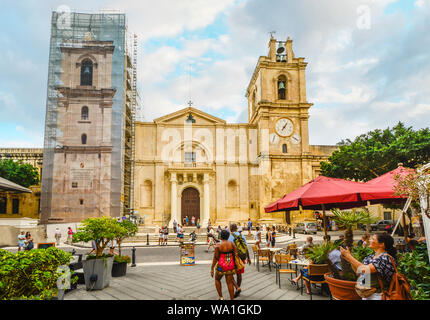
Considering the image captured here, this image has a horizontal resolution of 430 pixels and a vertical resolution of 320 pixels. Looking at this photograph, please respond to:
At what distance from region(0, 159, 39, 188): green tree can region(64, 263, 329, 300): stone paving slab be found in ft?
101

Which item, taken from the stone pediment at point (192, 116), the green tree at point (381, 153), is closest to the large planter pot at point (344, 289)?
the green tree at point (381, 153)

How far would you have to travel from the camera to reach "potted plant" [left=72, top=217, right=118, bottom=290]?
725 centimetres

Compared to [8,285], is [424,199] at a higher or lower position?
higher

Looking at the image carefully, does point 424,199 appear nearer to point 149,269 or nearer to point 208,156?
point 149,269

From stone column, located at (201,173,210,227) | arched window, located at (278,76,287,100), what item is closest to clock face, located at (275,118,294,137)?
arched window, located at (278,76,287,100)

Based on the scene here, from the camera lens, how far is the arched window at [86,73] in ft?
96.1

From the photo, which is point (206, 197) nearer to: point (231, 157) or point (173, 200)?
point (173, 200)

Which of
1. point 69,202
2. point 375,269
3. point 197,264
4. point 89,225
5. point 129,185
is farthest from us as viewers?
point 129,185

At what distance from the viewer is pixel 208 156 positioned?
32656mm

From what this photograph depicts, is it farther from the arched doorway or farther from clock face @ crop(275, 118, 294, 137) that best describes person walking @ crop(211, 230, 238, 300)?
clock face @ crop(275, 118, 294, 137)

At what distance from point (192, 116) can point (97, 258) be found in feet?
87.7

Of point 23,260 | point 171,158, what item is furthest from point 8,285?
point 171,158
